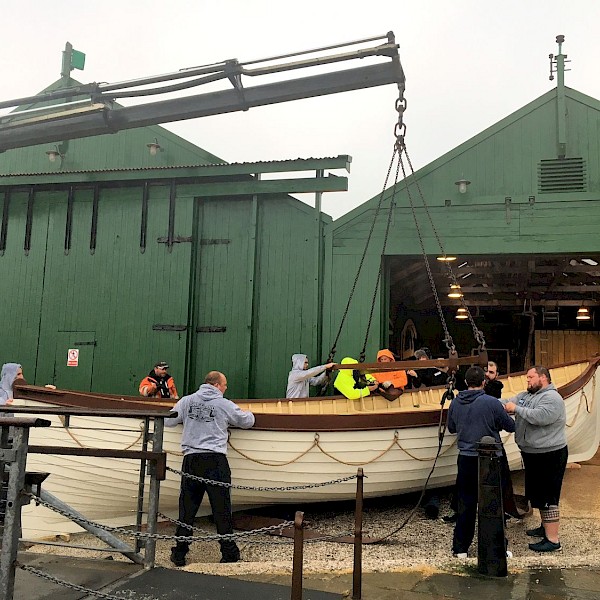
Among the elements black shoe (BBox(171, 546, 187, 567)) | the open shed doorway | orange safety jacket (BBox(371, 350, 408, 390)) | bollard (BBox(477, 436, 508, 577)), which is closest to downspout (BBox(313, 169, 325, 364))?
the open shed doorway

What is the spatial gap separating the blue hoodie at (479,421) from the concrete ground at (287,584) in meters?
1.06

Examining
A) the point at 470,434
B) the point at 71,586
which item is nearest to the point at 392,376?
the point at 470,434

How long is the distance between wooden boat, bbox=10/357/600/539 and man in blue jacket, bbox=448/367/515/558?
1.14m

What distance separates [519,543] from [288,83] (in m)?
6.78

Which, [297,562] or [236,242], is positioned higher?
[236,242]

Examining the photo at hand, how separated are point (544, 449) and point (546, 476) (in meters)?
0.24

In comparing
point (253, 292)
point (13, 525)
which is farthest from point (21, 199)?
point (13, 525)

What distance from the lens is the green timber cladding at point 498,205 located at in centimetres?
960

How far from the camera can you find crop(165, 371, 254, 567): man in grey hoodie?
5.32m

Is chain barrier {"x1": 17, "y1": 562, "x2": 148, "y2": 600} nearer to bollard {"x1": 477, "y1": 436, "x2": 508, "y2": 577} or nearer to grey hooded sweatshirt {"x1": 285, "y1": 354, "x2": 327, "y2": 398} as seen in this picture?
bollard {"x1": 477, "y1": 436, "x2": 508, "y2": 577}

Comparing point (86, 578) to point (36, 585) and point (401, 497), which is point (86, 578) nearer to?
point (36, 585)

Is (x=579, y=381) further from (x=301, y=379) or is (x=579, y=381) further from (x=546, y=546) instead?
(x=301, y=379)

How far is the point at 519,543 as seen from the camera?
18.9 ft

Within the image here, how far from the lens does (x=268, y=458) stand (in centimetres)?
625
